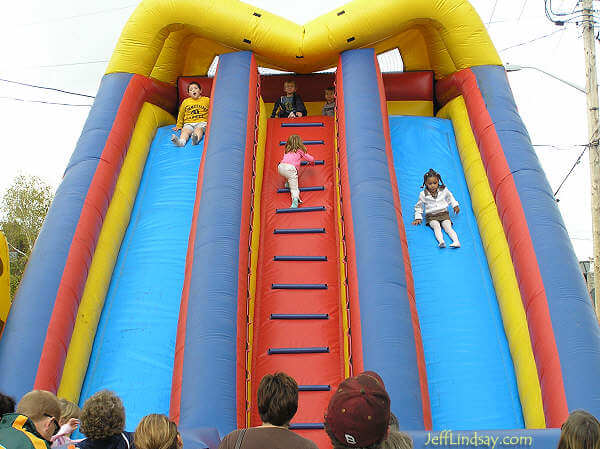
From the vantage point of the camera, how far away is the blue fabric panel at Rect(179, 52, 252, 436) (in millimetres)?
3410

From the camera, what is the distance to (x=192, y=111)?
232 inches

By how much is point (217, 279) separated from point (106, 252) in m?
1.14

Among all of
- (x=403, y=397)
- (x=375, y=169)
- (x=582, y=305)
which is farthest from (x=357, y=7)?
(x=403, y=397)

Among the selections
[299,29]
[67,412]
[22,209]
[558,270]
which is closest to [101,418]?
[67,412]

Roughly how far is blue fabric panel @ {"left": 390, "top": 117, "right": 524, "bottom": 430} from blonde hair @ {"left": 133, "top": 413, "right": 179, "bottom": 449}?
2257 mm

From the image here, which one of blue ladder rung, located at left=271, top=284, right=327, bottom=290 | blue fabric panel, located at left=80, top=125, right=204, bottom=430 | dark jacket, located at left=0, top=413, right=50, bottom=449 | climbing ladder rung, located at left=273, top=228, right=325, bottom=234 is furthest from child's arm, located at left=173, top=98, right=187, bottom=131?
dark jacket, located at left=0, top=413, right=50, bottom=449

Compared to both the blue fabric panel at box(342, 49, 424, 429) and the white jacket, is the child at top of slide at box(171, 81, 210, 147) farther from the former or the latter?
the white jacket

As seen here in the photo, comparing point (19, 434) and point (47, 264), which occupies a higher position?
point (47, 264)

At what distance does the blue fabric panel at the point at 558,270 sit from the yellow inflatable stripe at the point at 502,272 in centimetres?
27

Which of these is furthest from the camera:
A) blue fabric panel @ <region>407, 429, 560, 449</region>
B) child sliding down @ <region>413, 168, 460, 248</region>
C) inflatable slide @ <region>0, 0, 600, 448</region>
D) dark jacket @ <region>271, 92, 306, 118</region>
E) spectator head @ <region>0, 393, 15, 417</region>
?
dark jacket @ <region>271, 92, 306, 118</region>

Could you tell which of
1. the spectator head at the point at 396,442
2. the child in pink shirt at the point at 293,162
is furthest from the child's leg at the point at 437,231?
the spectator head at the point at 396,442

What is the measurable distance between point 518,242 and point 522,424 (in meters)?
1.15

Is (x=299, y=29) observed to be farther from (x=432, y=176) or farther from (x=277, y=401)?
(x=277, y=401)

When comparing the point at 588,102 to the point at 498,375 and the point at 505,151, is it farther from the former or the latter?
the point at 498,375
